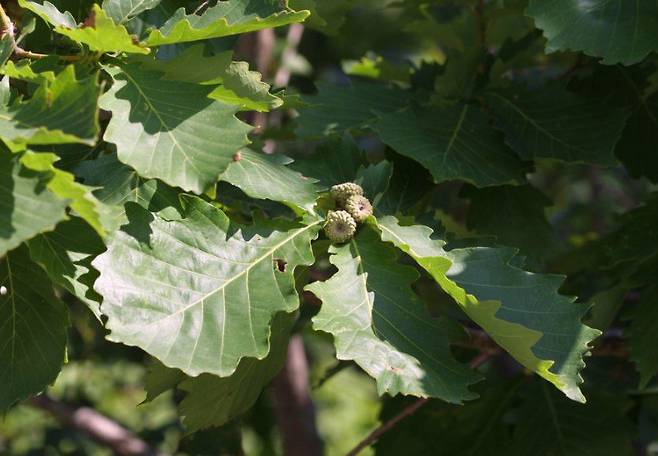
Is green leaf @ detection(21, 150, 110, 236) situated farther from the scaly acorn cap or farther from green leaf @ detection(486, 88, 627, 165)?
green leaf @ detection(486, 88, 627, 165)

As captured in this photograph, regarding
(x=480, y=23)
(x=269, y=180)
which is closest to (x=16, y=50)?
(x=269, y=180)

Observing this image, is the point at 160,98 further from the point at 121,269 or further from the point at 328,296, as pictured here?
the point at 328,296

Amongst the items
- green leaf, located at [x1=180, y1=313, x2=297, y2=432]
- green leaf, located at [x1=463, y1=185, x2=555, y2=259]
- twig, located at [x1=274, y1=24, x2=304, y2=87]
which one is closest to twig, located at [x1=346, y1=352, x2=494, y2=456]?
green leaf, located at [x1=463, y1=185, x2=555, y2=259]

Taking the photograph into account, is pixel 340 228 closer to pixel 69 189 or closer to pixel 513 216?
pixel 69 189

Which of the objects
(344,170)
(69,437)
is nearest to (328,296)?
(344,170)

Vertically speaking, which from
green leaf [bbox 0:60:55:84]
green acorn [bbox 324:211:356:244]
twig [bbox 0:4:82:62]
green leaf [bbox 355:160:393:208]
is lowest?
green leaf [bbox 355:160:393:208]

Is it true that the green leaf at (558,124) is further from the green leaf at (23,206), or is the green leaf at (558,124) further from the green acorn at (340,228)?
the green leaf at (23,206)
